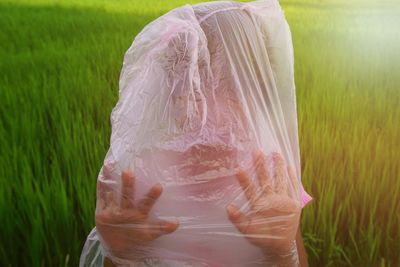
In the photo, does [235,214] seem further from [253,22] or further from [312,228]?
[312,228]

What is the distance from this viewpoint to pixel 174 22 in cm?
90

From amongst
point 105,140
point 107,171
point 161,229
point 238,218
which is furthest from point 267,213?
point 105,140

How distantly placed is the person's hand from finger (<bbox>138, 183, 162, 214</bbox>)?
4.4 inches

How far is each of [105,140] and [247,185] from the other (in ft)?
3.60

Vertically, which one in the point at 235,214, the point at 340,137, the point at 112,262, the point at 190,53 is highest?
the point at 190,53

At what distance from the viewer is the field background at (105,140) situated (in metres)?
1.41

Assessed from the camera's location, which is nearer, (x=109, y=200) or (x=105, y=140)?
(x=109, y=200)

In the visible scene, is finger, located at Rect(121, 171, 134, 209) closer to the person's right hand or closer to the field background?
the person's right hand

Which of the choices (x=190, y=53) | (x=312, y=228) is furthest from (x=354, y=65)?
(x=190, y=53)

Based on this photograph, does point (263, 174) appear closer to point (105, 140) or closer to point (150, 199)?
point (150, 199)

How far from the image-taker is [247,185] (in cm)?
83

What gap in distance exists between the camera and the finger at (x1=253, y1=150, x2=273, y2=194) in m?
0.86

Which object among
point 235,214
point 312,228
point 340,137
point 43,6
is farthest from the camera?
point 43,6

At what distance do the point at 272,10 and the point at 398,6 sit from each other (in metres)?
6.54
